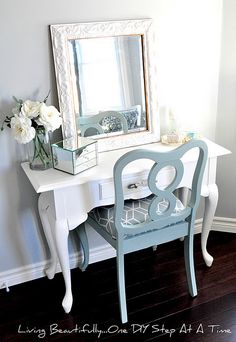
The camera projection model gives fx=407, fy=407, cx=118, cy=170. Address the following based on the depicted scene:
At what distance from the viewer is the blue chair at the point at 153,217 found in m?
1.83

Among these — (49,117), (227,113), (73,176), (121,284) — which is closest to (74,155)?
(73,176)

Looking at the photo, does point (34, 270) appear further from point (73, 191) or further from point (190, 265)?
point (190, 265)

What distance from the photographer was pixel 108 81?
2221mm

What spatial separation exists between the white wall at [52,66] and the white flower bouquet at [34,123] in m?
0.12

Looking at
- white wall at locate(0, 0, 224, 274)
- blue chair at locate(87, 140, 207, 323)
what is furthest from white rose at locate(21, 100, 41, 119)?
blue chair at locate(87, 140, 207, 323)

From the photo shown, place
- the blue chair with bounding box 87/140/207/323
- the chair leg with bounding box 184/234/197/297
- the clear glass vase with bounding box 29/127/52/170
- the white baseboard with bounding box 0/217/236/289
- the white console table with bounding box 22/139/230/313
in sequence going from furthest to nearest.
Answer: the white baseboard with bounding box 0/217/236/289 → the chair leg with bounding box 184/234/197/297 → the clear glass vase with bounding box 29/127/52/170 → the white console table with bounding box 22/139/230/313 → the blue chair with bounding box 87/140/207/323

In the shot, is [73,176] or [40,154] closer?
[73,176]

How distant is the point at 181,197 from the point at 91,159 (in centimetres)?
80

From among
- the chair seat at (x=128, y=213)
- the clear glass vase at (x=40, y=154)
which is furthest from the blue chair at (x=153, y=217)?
the clear glass vase at (x=40, y=154)

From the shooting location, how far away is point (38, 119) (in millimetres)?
1977

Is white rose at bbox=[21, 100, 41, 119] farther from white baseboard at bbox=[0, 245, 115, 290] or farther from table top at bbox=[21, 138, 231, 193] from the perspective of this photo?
white baseboard at bbox=[0, 245, 115, 290]

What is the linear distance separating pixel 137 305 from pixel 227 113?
4.30 feet

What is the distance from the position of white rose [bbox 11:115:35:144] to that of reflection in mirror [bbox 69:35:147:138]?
0.33 m

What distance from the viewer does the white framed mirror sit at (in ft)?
6.87
